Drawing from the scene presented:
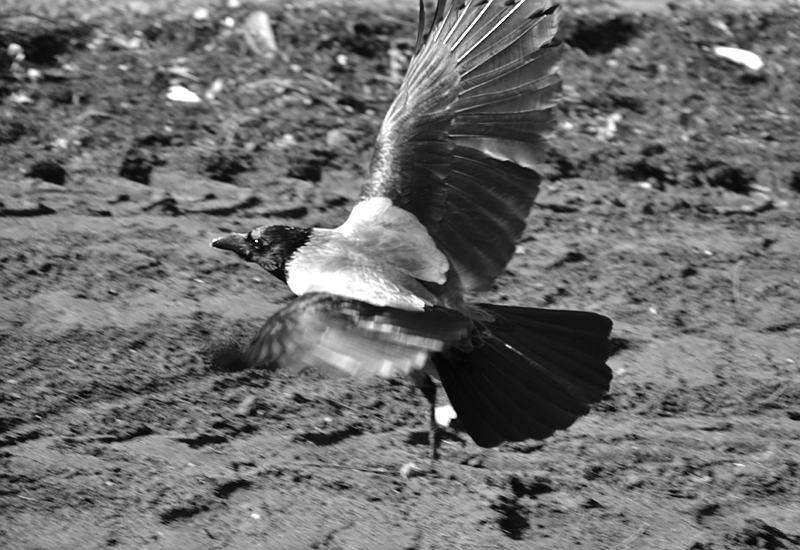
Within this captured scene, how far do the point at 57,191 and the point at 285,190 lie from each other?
125cm

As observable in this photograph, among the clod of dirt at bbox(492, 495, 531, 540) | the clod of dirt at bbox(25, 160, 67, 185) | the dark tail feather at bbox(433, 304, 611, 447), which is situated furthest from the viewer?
the clod of dirt at bbox(25, 160, 67, 185)

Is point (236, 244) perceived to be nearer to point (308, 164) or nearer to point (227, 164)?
point (227, 164)

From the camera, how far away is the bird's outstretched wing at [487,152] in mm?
4656

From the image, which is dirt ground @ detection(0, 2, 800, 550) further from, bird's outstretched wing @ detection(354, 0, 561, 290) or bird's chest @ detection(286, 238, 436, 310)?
bird's outstretched wing @ detection(354, 0, 561, 290)

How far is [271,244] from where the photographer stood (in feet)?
15.3

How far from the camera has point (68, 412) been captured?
161 inches

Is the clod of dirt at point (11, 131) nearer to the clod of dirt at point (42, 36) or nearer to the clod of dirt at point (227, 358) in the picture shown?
the clod of dirt at point (42, 36)

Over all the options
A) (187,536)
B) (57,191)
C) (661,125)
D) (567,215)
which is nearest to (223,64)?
(57,191)

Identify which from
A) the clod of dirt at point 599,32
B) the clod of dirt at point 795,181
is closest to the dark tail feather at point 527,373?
the clod of dirt at point 795,181

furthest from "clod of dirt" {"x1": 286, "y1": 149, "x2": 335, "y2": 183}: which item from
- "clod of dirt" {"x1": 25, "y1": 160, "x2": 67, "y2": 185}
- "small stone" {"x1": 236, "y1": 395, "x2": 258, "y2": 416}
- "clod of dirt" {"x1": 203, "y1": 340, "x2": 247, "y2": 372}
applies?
"clod of dirt" {"x1": 203, "y1": 340, "x2": 247, "y2": 372}

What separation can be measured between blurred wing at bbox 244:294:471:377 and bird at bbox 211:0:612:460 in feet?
2.08

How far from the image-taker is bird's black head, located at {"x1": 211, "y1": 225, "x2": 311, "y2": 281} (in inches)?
181

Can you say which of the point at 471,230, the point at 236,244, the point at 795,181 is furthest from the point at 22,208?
the point at 795,181

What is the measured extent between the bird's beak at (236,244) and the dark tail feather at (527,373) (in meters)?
1.07
